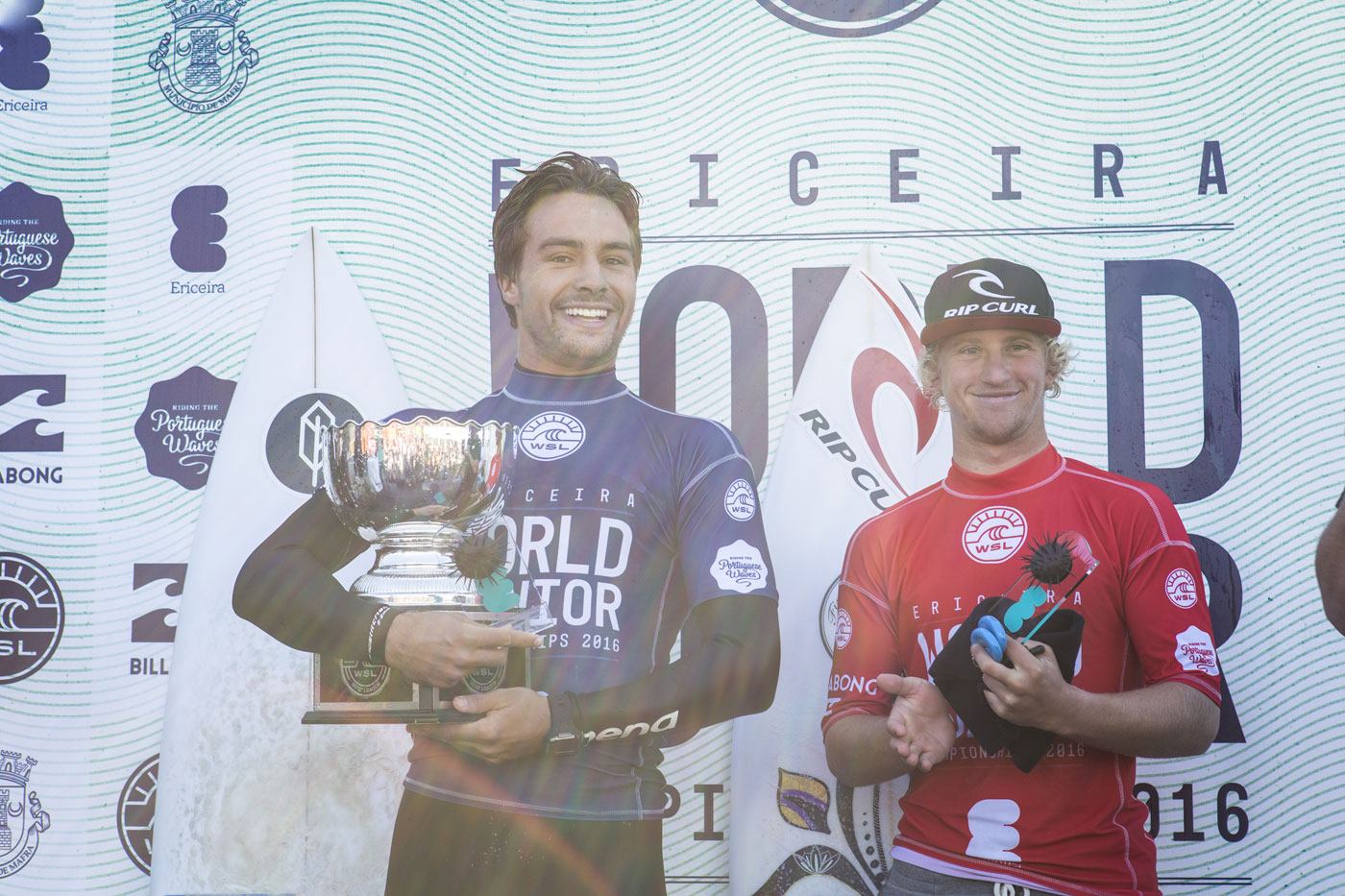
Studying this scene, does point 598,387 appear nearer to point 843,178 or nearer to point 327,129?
point 843,178

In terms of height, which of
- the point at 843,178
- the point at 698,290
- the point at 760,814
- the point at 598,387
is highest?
the point at 843,178

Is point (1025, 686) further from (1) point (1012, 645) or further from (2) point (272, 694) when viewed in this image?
(2) point (272, 694)

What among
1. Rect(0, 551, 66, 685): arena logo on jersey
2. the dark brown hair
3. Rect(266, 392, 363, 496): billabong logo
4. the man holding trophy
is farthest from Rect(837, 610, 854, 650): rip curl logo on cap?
Rect(0, 551, 66, 685): arena logo on jersey

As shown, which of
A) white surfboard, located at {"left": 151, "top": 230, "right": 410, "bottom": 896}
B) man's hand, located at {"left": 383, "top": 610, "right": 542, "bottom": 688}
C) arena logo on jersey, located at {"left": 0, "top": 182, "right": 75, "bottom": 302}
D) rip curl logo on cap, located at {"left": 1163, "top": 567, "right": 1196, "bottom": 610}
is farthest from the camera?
arena logo on jersey, located at {"left": 0, "top": 182, "right": 75, "bottom": 302}

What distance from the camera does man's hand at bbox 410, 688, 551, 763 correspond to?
1803 mm

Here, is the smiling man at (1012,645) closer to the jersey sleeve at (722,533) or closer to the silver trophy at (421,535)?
the jersey sleeve at (722,533)

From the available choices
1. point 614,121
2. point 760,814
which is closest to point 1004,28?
point 614,121

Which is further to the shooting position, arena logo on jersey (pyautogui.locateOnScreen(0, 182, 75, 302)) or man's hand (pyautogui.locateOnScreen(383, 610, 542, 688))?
arena logo on jersey (pyautogui.locateOnScreen(0, 182, 75, 302))

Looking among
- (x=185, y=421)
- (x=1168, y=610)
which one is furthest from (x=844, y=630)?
(x=185, y=421)

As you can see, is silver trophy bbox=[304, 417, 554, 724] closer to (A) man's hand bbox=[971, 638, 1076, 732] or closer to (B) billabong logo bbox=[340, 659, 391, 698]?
(B) billabong logo bbox=[340, 659, 391, 698]

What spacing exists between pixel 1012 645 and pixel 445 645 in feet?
2.97

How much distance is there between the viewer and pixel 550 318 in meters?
2.31

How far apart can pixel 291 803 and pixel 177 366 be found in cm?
104

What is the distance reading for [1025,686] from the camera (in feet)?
5.81
